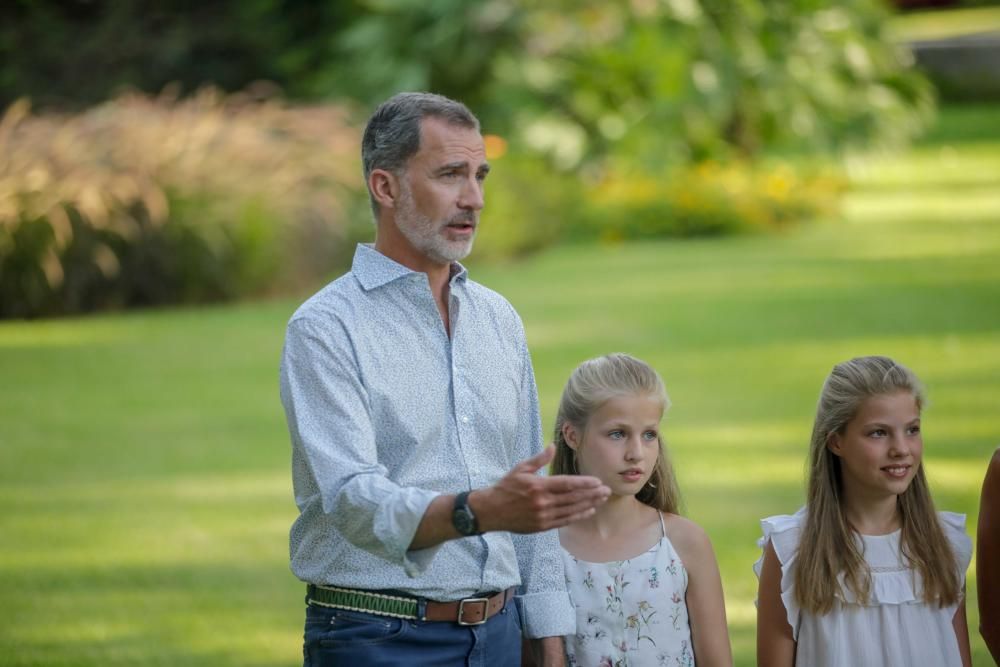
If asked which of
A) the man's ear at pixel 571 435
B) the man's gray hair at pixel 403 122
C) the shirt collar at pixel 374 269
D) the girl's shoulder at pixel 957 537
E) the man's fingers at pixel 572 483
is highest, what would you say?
the man's gray hair at pixel 403 122

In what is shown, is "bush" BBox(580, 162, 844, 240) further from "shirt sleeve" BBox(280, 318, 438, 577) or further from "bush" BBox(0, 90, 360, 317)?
"shirt sleeve" BBox(280, 318, 438, 577)

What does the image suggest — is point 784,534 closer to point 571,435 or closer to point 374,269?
point 571,435

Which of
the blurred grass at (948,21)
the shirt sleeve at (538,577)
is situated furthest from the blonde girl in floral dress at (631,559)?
the blurred grass at (948,21)

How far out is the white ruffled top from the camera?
3594 mm

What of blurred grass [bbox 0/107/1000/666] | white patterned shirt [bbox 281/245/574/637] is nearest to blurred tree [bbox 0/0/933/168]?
blurred grass [bbox 0/107/1000/666]

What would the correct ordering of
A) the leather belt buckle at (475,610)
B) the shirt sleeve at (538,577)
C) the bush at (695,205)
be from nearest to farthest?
the leather belt buckle at (475,610)
the shirt sleeve at (538,577)
the bush at (695,205)

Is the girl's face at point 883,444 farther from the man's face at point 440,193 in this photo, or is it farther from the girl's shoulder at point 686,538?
the man's face at point 440,193

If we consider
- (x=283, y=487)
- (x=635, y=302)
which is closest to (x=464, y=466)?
(x=283, y=487)

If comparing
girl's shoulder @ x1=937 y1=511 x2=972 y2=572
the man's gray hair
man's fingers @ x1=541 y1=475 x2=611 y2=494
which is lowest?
girl's shoulder @ x1=937 y1=511 x2=972 y2=572

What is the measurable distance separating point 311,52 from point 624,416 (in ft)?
72.8

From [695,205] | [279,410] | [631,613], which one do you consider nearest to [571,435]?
[631,613]

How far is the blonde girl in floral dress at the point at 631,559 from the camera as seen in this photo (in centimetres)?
361

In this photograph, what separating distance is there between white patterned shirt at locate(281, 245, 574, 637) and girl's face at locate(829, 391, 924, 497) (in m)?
0.76

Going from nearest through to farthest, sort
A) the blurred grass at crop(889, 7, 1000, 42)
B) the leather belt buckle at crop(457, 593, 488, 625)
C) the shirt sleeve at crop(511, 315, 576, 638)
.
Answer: the leather belt buckle at crop(457, 593, 488, 625) → the shirt sleeve at crop(511, 315, 576, 638) → the blurred grass at crop(889, 7, 1000, 42)
